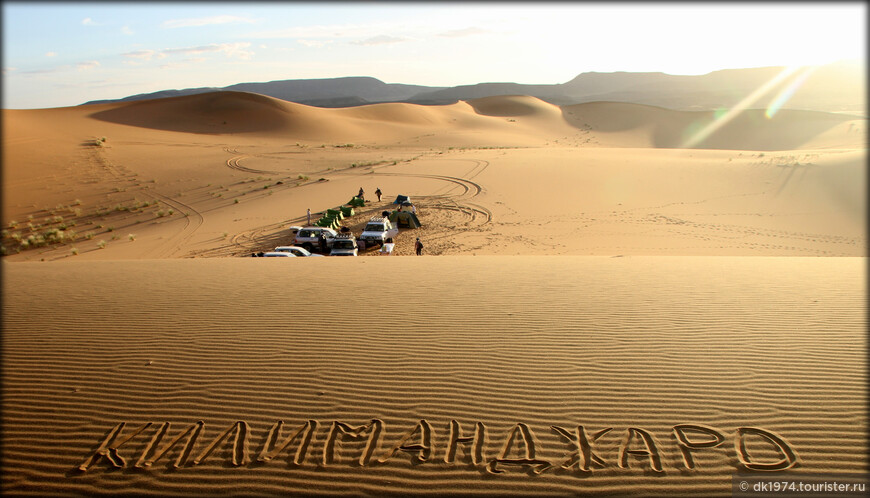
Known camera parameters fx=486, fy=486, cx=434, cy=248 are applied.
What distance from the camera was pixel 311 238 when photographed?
→ 49.8ft

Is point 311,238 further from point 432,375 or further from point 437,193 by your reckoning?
point 432,375

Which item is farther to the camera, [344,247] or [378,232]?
[378,232]

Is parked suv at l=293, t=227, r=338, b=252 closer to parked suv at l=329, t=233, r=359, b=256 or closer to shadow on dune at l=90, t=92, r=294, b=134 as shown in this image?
parked suv at l=329, t=233, r=359, b=256

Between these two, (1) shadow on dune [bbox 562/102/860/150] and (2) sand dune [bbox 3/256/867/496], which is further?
(1) shadow on dune [bbox 562/102/860/150]

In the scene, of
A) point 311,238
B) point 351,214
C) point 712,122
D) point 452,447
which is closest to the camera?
point 452,447

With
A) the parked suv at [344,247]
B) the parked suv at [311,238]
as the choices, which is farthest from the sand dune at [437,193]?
the parked suv at [344,247]

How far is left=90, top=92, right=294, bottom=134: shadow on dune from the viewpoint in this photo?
50781 millimetres

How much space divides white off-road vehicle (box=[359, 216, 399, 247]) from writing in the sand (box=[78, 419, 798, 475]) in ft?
38.3

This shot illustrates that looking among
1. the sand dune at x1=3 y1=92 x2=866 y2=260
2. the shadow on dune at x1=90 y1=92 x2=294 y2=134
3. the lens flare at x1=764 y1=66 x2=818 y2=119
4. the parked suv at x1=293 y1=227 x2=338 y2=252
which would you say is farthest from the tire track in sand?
the lens flare at x1=764 y1=66 x2=818 y2=119

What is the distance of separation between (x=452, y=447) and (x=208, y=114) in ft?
198

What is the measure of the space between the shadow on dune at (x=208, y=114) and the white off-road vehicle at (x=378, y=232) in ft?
128

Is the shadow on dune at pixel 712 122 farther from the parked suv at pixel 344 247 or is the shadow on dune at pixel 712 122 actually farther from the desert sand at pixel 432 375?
the parked suv at pixel 344 247

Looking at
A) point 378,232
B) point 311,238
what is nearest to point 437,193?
point 378,232

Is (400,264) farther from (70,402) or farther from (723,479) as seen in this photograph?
(723,479)
